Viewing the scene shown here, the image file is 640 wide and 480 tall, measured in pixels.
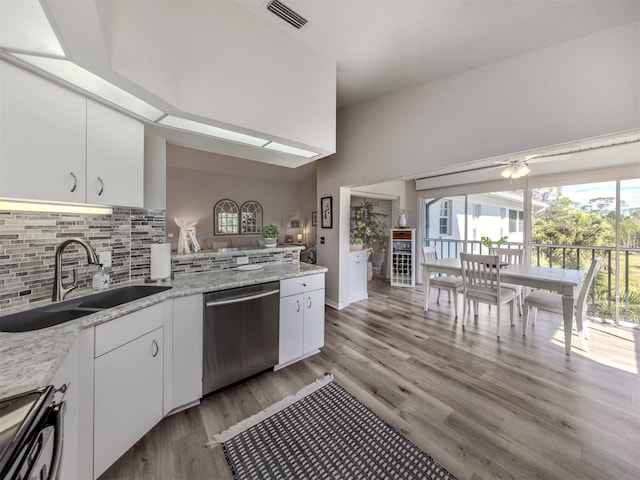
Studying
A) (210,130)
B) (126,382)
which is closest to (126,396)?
(126,382)

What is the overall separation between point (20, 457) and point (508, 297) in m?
3.98

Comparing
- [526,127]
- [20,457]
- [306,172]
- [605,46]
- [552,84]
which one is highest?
[306,172]

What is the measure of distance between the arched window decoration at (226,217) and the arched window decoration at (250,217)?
165 millimetres

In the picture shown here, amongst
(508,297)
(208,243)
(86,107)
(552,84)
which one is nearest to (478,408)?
(508,297)

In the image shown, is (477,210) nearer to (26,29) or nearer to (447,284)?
(447,284)

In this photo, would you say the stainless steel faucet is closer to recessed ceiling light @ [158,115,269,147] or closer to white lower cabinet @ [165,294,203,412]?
white lower cabinet @ [165,294,203,412]

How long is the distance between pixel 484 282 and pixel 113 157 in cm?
391

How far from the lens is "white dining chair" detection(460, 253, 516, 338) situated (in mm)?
2938

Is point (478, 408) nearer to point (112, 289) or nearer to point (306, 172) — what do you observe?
point (112, 289)

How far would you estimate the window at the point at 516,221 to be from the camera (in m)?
4.46

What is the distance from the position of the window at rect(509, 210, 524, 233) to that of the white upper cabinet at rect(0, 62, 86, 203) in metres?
5.96

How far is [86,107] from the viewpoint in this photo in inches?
53.9

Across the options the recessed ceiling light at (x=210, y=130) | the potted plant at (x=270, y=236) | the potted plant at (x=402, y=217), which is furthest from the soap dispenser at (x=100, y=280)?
the potted plant at (x=402, y=217)

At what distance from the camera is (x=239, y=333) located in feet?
6.29
